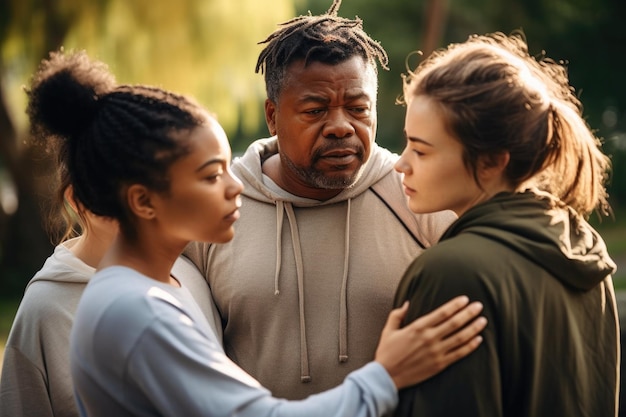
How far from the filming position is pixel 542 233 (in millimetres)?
2285

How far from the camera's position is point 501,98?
2332 millimetres

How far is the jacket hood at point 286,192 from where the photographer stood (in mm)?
3127

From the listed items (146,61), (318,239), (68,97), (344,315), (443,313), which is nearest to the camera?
(443,313)

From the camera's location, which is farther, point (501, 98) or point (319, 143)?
point (319, 143)

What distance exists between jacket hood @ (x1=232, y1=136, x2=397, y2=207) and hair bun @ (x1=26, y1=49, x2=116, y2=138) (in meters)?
0.89

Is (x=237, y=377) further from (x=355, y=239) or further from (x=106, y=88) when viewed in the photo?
(x=355, y=239)

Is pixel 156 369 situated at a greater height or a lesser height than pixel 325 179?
lesser

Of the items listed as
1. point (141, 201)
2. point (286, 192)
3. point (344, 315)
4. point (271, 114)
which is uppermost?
point (271, 114)

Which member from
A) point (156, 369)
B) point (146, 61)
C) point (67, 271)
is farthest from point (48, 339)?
point (146, 61)

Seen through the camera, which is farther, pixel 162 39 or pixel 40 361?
pixel 162 39

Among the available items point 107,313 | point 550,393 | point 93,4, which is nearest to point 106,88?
point 107,313

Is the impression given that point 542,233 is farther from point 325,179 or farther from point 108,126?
point 108,126

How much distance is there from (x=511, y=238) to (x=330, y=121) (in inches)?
37.1

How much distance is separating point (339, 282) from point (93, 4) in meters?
9.36
